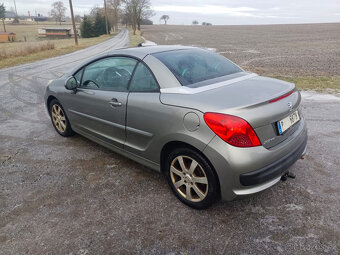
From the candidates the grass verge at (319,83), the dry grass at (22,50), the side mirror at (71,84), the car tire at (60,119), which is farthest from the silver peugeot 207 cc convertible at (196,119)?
the dry grass at (22,50)

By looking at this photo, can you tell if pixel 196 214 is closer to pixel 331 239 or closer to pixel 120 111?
pixel 331 239

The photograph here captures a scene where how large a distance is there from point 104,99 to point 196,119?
144 centimetres

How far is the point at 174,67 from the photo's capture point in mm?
2869

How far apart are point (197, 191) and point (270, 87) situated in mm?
1278

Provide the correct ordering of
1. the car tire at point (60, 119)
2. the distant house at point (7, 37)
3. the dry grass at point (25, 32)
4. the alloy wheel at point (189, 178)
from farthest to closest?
the dry grass at point (25, 32), the distant house at point (7, 37), the car tire at point (60, 119), the alloy wheel at point (189, 178)

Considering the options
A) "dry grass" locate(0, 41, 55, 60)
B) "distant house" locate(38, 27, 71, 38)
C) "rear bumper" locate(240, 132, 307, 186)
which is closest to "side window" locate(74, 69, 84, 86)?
"rear bumper" locate(240, 132, 307, 186)

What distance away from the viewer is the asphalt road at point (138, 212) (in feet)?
7.30

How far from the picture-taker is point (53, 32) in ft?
240

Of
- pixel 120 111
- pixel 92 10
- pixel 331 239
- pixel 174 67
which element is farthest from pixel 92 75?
pixel 92 10

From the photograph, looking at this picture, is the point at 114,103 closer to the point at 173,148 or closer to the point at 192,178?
the point at 173,148

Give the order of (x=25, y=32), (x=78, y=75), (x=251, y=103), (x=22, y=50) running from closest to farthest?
(x=251, y=103), (x=78, y=75), (x=22, y=50), (x=25, y=32)

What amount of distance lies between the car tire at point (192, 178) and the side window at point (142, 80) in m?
0.75

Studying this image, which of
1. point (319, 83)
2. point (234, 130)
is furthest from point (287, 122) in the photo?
point (319, 83)

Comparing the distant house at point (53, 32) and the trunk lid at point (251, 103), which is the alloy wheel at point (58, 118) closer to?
the trunk lid at point (251, 103)
